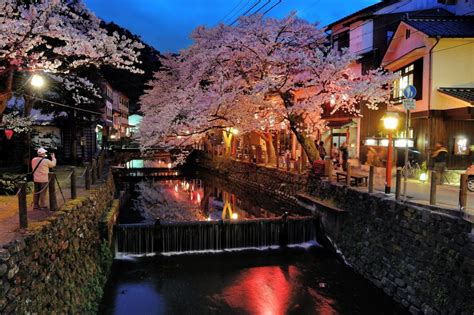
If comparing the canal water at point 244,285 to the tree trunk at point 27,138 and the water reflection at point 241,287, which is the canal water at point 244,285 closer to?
the water reflection at point 241,287

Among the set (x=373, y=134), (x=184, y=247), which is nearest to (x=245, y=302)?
(x=184, y=247)

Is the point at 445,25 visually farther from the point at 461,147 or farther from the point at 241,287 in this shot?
the point at 241,287

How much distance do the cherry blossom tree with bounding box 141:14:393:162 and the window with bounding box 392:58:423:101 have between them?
4.38 feet

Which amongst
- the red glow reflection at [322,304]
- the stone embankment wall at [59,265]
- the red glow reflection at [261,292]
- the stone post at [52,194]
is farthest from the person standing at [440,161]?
the stone post at [52,194]

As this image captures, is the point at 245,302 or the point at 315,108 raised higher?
the point at 315,108

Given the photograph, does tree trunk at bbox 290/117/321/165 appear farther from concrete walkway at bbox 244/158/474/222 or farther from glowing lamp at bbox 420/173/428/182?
glowing lamp at bbox 420/173/428/182

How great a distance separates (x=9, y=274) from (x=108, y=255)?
808cm

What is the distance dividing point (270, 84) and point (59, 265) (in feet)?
45.2

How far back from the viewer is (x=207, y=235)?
16.4 m

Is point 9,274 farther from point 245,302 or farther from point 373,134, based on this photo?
point 373,134

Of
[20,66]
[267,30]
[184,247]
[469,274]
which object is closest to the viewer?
[469,274]

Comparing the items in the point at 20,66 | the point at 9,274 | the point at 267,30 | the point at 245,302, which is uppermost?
the point at 267,30

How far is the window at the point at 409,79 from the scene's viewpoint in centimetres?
1973

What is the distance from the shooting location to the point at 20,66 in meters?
13.0
